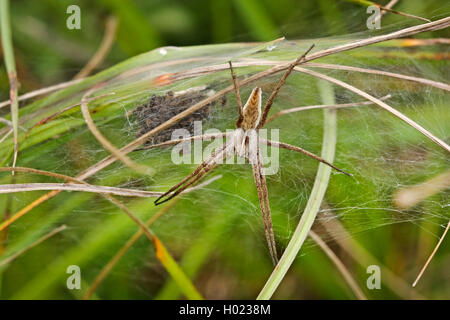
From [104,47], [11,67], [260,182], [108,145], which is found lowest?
[260,182]

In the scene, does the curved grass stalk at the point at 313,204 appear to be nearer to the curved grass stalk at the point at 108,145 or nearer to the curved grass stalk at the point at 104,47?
the curved grass stalk at the point at 108,145

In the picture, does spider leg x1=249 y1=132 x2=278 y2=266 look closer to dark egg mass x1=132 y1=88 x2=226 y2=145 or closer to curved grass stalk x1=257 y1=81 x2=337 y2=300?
curved grass stalk x1=257 y1=81 x2=337 y2=300

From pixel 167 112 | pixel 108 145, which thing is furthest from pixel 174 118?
pixel 108 145

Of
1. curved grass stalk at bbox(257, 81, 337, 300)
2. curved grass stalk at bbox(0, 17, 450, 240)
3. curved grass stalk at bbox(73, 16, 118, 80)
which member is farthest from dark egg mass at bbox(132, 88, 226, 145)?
curved grass stalk at bbox(73, 16, 118, 80)

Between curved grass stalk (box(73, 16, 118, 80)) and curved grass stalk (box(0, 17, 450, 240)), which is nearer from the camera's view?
curved grass stalk (box(0, 17, 450, 240))

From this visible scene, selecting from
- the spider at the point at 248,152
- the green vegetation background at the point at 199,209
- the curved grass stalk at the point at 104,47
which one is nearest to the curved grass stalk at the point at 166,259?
the green vegetation background at the point at 199,209

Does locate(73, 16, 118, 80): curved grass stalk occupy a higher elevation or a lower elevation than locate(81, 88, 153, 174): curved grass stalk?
higher

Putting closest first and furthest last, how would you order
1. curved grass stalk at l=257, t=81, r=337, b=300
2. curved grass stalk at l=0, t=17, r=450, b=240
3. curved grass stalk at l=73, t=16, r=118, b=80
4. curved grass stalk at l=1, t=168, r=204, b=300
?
curved grass stalk at l=257, t=81, r=337, b=300, curved grass stalk at l=0, t=17, r=450, b=240, curved grass stalk at l=1, t=168, r=204, b=300, curved grass stalk at l=73, t=16, r=118, b=80

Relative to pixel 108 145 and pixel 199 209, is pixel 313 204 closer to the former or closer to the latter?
pixel 199 209
